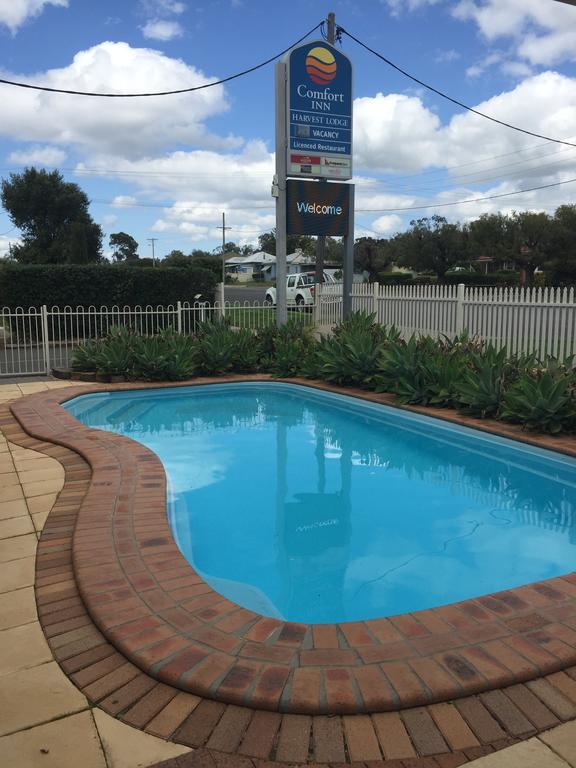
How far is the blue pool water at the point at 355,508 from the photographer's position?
3.83 m

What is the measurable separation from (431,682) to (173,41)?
12504mm

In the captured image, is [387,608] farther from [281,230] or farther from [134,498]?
[281,230]

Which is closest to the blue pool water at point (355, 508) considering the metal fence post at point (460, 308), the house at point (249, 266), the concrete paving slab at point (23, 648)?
the concrete paving slab at point (23, 648)

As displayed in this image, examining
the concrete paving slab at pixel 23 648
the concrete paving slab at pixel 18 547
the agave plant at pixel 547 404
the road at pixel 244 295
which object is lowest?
the concrete paving slab at pixel 23 648

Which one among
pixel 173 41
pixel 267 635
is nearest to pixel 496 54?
pixel 173 41

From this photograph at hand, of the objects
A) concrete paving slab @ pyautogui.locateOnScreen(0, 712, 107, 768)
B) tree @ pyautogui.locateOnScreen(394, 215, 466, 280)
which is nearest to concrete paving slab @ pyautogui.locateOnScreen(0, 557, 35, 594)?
concrete paving slab @ pyautogui.locateOnScreen(0, 712, 107, 768)

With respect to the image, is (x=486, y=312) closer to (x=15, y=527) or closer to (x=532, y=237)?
(x=15, y=527)

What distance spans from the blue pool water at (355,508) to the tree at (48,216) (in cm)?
2693

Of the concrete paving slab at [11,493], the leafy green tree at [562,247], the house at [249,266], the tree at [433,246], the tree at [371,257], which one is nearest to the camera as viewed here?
the concrete paving slab at [11,493]

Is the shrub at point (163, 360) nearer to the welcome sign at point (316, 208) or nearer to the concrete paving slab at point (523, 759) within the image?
the welcome sign at point (316, 208)

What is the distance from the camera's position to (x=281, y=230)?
12562mm

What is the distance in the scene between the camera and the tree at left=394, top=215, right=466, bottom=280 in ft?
143

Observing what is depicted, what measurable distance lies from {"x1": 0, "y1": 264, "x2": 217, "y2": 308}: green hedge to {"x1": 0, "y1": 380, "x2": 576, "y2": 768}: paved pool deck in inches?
590

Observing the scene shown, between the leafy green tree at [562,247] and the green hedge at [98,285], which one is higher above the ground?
the leafy green tree at [562,247]
